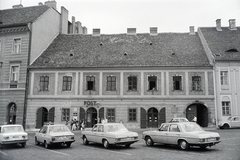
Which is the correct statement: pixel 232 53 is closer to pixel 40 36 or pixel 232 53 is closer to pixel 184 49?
pixel 184 49

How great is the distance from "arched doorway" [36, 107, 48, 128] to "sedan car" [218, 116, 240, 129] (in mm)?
20325

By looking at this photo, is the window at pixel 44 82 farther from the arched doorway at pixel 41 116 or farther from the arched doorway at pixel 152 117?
the arched doorway at pixel 152 117

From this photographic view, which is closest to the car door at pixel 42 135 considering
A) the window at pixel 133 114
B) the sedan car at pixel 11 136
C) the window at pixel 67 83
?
the sedan car at pixel 11 136

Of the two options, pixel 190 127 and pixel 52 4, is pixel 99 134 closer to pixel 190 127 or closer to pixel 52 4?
pixel 190 127

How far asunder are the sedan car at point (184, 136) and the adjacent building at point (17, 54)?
19.3 meters

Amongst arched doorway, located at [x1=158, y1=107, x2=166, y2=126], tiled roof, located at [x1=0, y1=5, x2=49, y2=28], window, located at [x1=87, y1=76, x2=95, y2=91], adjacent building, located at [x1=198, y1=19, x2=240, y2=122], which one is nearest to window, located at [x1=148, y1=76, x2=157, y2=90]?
arched doorway, located at [x1=158, y1=107, x2=166, y2=126]

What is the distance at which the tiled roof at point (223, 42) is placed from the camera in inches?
1084

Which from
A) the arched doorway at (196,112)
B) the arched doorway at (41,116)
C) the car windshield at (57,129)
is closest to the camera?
the car windshield at (57,129)

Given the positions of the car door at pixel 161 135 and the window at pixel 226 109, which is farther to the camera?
the window at pixel 226 109

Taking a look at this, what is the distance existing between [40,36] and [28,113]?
10022 mm

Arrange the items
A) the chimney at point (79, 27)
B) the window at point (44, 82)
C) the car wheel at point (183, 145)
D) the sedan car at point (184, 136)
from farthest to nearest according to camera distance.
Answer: the chimney at point (79, 27) → the window at point (44, 82) → the car wheel at point (183, 145) → the sedan car at point (184, 136)

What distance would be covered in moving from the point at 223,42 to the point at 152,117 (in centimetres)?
1323

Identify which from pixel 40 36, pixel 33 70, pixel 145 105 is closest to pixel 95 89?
pixel 145 105

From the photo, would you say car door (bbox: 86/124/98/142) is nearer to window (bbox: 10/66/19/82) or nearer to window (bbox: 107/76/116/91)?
window (bbox: 107/76/116/91)
